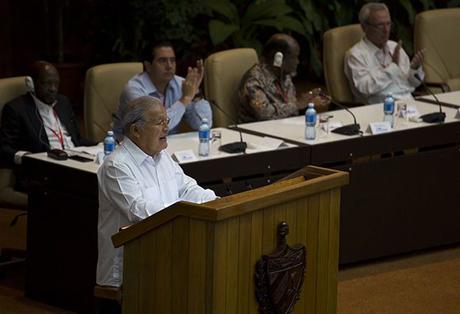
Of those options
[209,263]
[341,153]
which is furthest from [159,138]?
[341,153]

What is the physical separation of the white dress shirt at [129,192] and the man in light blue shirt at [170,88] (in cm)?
206

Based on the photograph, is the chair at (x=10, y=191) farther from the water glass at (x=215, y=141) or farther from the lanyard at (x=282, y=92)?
the lanyard at (x=282, y=92)

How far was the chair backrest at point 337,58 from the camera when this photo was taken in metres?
8.70

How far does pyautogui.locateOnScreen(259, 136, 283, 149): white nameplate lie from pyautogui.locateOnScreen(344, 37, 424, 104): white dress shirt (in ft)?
5.80

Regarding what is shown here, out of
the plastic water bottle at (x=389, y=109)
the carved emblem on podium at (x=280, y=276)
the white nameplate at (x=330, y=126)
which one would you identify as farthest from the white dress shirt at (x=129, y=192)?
the plastic water bottle at (x=389, y=109)

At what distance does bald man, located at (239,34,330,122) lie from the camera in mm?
7699

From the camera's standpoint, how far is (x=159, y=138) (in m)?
4.95

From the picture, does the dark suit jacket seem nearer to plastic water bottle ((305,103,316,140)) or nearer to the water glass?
the water glass

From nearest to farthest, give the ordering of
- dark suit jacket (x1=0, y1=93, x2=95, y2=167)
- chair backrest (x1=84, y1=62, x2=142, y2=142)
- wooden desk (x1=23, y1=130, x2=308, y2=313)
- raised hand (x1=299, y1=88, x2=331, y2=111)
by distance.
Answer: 1. wooden desk (x1=23, y1=130, x2=308, y2=313)
2. dark suit jacket (x1=0, y1=93, x2=95, y2=167)
3. chair backrest (x1=84, y1=62, x2=142, y2=142)
4. raised hand (x1=299, y1=88, x2=331, y2=111)

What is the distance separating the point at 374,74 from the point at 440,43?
118 centimetres

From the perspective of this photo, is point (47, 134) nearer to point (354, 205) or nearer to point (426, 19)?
point (354, 205)

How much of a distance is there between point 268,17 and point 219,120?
11.7 ft

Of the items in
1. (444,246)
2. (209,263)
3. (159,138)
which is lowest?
(444,246)

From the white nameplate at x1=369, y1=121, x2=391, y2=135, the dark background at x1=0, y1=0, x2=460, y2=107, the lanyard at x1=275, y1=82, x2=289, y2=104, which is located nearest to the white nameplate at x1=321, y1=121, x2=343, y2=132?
the white nameplate at x1=369, y1=121, x2=391, y2=135
